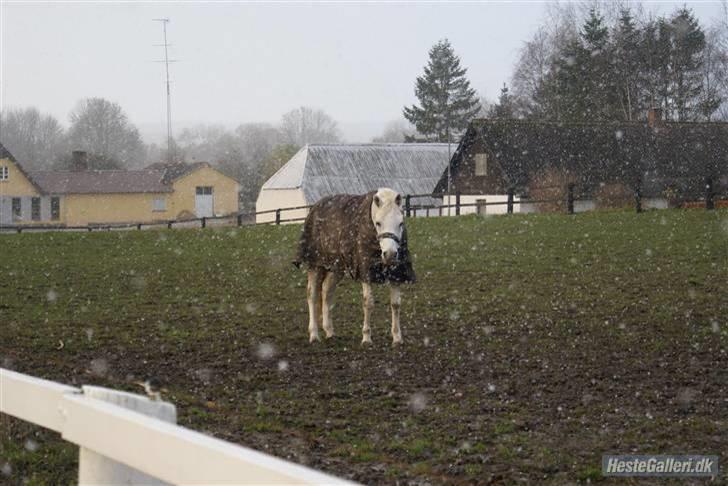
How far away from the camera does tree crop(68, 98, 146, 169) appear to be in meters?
95.7

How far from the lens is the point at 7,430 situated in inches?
273

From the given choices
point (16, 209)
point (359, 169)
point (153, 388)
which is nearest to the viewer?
point (153, 388)

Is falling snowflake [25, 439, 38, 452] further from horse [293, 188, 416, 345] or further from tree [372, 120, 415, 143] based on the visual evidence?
tree [372, 120, 415, 143]

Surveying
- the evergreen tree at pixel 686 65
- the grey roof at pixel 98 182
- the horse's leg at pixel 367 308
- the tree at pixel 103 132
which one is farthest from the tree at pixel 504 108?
the horse's leg at pixel 367 308

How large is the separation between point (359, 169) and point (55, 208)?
20.8 meters

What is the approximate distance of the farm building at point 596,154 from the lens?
45438 millimetres

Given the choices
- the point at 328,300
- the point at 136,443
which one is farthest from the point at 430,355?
the point at 136,443

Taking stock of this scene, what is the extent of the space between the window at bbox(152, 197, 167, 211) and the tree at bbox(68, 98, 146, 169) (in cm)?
3207

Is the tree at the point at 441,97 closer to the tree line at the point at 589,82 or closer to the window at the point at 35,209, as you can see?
the tree line at the point at 589,82

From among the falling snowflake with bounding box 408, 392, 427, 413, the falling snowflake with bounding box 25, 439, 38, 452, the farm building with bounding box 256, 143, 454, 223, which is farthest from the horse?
the farm building with bounding box 256, 143, 454, 223

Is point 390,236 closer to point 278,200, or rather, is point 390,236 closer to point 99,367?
point 99,367

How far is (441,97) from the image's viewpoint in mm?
71250

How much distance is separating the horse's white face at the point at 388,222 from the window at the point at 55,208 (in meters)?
55.1

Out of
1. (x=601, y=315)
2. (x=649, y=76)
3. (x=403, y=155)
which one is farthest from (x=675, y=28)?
(x=601, y=315)
